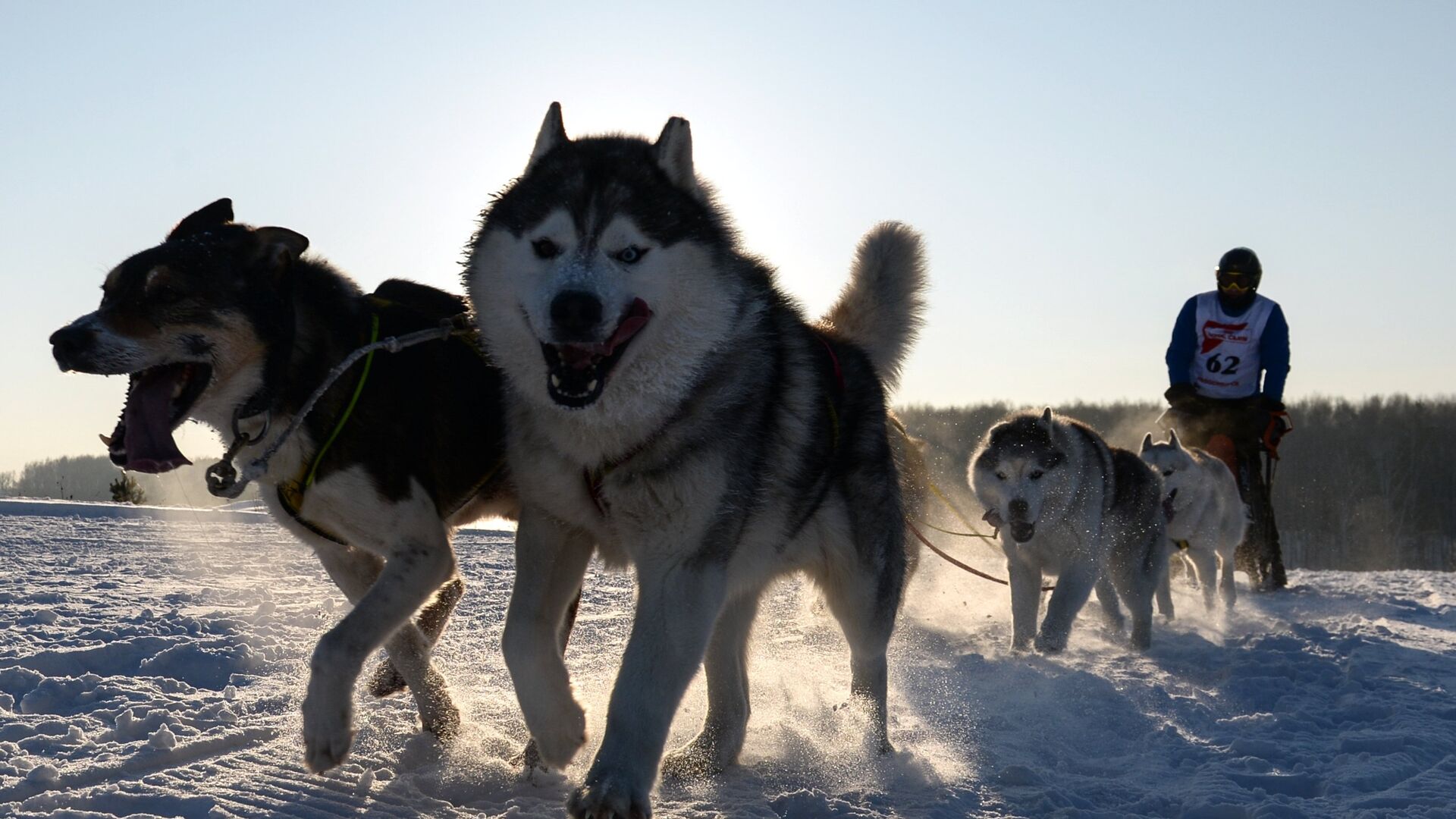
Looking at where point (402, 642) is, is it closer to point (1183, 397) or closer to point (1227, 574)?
point (1183, 397)

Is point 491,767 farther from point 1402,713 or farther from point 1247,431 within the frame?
point 1247,431

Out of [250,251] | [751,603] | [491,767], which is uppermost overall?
[250,251]

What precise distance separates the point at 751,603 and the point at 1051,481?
9.03 ft

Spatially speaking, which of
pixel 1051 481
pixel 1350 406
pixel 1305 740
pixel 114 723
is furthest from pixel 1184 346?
pixel 1350 406

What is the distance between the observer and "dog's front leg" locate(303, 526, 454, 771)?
9.26 feet

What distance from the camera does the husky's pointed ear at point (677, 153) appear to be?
3.04m

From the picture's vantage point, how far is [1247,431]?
25.9 feet

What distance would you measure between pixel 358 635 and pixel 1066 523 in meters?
4.07

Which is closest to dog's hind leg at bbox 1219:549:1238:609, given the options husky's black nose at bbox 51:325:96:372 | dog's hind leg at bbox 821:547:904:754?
dog's hind leg at bbox 821:547:904:754

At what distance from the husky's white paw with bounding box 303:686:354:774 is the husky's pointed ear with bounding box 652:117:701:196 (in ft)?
4.93

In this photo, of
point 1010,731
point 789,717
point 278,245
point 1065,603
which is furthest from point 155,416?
point 1065,603

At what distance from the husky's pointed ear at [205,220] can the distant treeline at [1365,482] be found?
3047 cm

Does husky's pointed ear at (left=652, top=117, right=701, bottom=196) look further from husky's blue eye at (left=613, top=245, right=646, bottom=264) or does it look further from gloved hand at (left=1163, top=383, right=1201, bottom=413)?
gloved hand at (left=1163, top=383, right=1201, bottom=413)

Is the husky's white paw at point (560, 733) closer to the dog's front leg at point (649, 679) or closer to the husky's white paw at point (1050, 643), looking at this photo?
the dog's front leg at point (649, 679)
